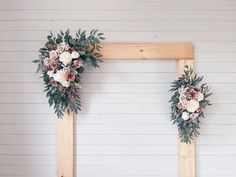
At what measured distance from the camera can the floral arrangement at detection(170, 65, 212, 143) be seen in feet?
7.57

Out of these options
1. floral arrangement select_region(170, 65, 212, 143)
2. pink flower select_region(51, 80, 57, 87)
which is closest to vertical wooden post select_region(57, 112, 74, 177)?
pink flower select_region(51, 80, 57, 87)

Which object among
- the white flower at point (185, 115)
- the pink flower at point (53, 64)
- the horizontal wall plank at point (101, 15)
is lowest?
the white flower at point (185, 115)

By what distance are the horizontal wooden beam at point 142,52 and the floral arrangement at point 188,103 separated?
0.13 metres

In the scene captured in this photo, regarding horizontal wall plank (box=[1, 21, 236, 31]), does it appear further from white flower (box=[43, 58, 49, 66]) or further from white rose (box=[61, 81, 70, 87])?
white rose (box=[61, 81, 70, 87])

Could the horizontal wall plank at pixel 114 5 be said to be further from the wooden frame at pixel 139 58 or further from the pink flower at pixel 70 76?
the pink flower at pixel 70 76

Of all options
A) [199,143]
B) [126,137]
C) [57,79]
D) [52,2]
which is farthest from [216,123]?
[52,2]

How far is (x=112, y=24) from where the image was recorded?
246 centimetres

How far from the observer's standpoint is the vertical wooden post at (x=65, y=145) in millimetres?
2375

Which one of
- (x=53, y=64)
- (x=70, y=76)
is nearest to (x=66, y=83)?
(x=70, y=76)

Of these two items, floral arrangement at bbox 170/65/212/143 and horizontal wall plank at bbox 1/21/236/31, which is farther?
horizontal wall plank at bbox 1/21/236/31

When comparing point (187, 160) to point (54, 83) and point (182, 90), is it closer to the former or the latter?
point (182, 90)

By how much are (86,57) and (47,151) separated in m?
0.81

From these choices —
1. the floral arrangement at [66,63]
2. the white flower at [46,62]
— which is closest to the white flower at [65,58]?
the floral arrangement at [66,63]

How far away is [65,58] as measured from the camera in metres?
2.24
